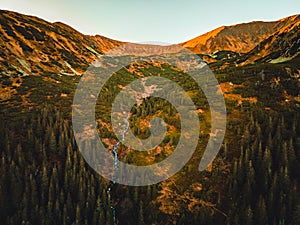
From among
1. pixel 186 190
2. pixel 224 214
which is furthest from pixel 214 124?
pixel 224 214

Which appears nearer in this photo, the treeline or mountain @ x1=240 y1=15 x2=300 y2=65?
the treeline

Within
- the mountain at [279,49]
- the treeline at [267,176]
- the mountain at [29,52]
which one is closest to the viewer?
the treeline at [267,176]

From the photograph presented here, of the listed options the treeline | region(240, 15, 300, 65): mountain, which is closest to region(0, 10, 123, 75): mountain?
the treeline

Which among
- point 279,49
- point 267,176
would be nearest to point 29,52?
point 267,176

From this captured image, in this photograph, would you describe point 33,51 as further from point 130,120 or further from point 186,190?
point 186,190

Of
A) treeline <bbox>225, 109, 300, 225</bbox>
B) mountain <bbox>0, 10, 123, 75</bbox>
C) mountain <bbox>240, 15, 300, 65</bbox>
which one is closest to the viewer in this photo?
treeline <bbox>225, 109, 300, 225</bbox>

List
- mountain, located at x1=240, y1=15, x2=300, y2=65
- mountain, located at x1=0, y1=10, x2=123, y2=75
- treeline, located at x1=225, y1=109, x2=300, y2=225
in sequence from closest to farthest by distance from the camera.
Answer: treeline, located at x1=225, y1=109, x2=300, y2=225, mountain, located at x1=0, y1=10, x2=123, y2=75, mountain, located at x1=240, y1=15, x2=300, y2=65

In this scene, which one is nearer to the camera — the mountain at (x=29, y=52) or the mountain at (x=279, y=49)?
the mountain at (x=29, y=52)

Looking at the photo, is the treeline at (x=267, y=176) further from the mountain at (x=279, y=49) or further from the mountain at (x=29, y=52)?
the mountain at (x=29, y=52)

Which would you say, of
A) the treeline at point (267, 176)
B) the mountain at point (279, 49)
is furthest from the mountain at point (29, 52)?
the mountain at point (279, 49)

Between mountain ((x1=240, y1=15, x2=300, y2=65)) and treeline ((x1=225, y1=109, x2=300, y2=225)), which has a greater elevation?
mountain ((x1=240, y1=15, x2=300, y2=65))

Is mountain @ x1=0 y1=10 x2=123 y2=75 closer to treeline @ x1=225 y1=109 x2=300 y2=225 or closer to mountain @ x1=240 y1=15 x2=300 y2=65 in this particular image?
treeline @ x1=225 y1=109 x2=300 y2=225
